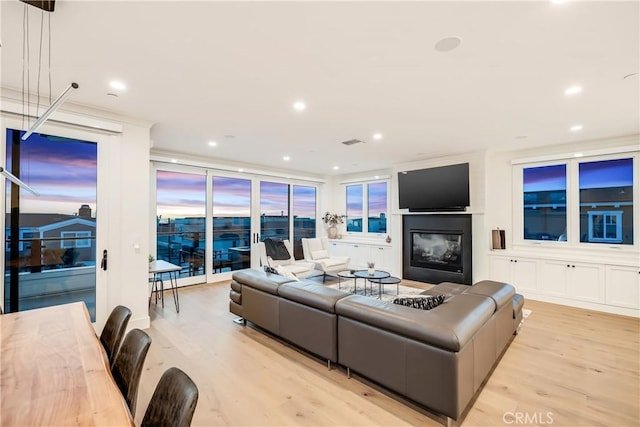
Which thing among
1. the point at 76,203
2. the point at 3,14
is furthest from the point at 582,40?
the point at 76,203

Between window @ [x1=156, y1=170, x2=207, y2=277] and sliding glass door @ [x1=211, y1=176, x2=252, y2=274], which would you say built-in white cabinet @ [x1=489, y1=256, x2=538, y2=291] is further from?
window @ [x1=156, y1=170, x2=207, y2=277]

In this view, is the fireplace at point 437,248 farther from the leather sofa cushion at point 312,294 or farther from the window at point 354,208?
the leather sofa cushion at point 312,294

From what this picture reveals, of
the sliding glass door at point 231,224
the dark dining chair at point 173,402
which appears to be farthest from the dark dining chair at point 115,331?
the sliding glass door at point 231,224

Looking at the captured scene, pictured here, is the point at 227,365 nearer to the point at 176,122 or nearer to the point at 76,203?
the point at 76,203

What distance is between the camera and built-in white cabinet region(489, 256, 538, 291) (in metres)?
4.96

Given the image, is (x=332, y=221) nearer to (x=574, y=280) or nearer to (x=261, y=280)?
(x=261, y=280)

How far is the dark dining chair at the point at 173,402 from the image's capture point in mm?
1007

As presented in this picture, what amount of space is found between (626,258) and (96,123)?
768 cm

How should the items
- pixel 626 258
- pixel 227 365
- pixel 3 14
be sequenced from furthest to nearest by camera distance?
pixel 626 258 → pixel 227 365 → pixel 3 14

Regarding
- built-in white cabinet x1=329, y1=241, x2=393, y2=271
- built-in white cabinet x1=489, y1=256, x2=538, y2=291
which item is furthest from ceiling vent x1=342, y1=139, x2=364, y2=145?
built-in white cabinet x1=489, y1=256, x2=538, y2=291

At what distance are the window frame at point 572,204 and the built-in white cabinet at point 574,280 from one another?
554 mm

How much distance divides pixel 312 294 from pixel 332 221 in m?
5.64

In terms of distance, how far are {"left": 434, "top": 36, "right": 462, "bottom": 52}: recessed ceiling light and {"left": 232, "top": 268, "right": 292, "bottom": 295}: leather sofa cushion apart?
267 centimetres

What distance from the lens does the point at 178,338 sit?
134 inches
